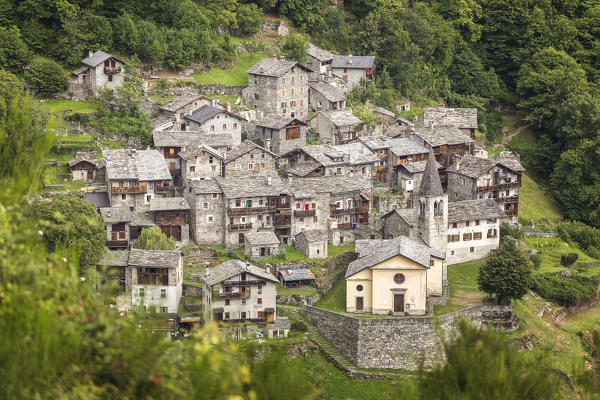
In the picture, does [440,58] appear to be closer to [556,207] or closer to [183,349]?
[556,207]

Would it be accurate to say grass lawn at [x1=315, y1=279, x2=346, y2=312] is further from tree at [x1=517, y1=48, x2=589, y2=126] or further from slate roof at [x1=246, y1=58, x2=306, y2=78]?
tree at [x1=517, y1=48, x2=589, y2=126]

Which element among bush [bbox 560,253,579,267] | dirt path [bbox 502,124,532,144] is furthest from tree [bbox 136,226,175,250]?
dirt path [bbox 502,124,532,144]

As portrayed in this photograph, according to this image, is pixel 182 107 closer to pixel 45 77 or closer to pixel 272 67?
pixel 272 67

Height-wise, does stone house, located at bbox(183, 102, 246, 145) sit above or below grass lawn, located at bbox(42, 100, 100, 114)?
below

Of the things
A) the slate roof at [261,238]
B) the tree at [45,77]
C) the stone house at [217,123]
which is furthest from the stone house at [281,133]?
the tree at [45,77]

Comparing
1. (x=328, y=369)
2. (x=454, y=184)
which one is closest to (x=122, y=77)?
(x=454, y=184)

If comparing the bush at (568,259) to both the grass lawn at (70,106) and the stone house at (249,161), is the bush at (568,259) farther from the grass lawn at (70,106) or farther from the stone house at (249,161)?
the grass lawn at (70,106)

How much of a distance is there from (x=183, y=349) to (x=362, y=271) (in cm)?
3684

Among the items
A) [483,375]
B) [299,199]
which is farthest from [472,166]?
[483,375]

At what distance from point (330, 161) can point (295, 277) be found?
1515 centimetres

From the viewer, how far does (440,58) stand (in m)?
103

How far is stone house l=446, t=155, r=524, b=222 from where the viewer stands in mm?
74500

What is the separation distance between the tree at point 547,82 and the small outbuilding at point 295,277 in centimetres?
4614

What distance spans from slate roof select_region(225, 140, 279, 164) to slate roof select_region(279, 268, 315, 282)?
12.3m
